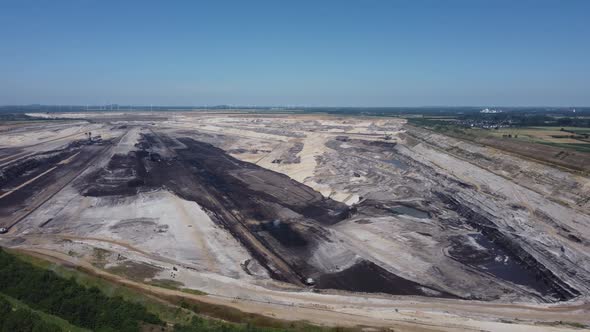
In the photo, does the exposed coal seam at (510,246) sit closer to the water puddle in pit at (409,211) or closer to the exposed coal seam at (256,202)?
the water puddle in pit at (409,211)

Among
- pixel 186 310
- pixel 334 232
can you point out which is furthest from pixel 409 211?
pixel 186 310

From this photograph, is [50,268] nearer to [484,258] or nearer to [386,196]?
[484,258]

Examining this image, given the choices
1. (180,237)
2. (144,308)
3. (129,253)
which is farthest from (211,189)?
(144,308)

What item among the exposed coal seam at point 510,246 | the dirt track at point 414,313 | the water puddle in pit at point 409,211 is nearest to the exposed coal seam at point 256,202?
the dirt track at point 414,313

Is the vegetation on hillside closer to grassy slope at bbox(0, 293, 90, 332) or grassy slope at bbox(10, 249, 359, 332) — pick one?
grassy slope at bbox(0, 293, 90, 332)

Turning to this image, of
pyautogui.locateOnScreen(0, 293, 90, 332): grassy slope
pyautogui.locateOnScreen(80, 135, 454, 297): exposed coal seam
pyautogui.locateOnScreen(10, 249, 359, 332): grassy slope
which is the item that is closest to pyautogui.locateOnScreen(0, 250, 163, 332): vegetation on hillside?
pyautogui.locateOnScreen(0, 293, 90, 332): grassy slope
